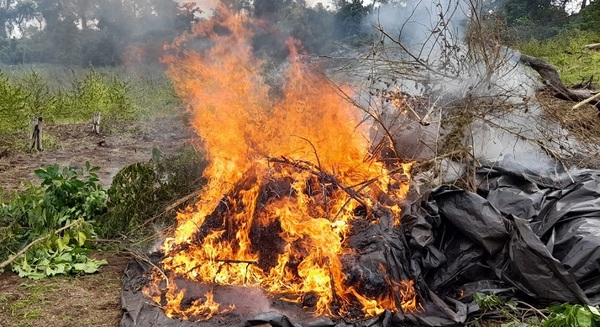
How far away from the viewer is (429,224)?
3.52 m

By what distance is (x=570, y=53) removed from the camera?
12.0 metres

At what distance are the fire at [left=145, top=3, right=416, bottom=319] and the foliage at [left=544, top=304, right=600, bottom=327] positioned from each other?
90cm

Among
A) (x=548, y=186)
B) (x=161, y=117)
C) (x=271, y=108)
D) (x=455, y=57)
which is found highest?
(x=455, y=57)

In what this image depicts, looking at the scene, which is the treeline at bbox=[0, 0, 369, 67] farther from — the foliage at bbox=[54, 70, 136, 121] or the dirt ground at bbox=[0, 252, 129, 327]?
the foliage at bbox=[54, 70, 136, 121]

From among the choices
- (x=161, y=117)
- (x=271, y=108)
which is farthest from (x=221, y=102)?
(x=161, y=117)

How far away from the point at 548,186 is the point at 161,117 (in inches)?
443

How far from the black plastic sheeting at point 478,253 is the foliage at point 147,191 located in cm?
77

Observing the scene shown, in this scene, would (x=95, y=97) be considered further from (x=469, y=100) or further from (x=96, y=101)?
(x=469, y=100)

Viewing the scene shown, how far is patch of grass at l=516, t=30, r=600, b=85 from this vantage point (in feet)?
33.1

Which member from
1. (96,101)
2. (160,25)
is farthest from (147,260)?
(96,101)

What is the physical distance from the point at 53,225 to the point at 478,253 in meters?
3.67

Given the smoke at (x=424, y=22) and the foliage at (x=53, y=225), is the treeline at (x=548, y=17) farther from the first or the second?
the foliage at (x=53, y=225)

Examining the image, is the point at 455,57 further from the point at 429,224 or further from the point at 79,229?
the point at 79,229

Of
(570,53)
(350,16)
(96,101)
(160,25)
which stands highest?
(350,16)
